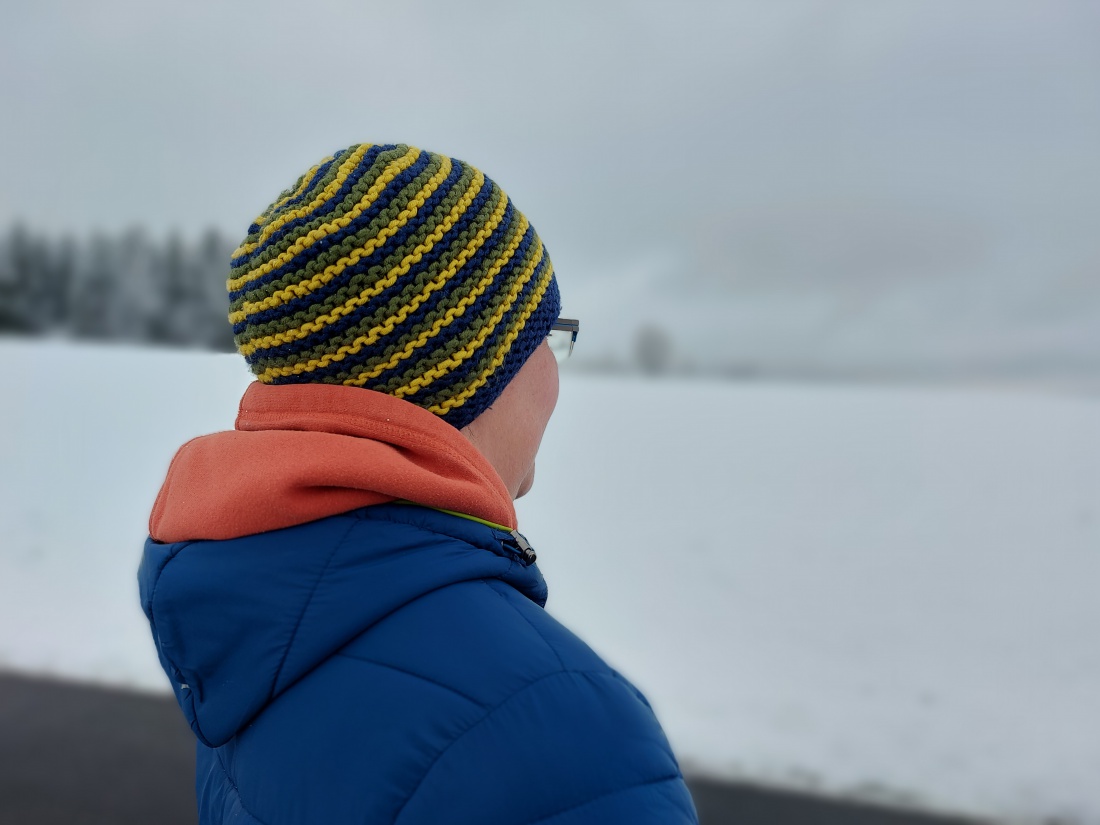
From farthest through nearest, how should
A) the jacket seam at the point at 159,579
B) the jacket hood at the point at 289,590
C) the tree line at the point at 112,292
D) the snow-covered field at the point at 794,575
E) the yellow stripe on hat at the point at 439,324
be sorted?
the tree line at the point at 112,292
the snow-covered field at the point at 794,575
the yellow stripe on hat at the point at 439,324
the jacket seam at the point at 159,579
the jacket hood at the point at 289,590

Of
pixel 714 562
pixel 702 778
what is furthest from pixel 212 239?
pixel 702 778

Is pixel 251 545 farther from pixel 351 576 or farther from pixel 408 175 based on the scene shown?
pixel 408 175

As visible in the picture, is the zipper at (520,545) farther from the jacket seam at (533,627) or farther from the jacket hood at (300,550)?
the jacket seam at (533,627)

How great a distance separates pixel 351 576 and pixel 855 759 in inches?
143

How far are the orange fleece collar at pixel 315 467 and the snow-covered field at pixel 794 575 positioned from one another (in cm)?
99

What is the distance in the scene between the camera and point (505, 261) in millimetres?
1187

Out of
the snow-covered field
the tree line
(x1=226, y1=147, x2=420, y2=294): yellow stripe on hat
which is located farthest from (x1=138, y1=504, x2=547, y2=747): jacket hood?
the tree line

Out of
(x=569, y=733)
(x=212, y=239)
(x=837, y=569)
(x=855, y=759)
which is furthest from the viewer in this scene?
(x=212, y=239)

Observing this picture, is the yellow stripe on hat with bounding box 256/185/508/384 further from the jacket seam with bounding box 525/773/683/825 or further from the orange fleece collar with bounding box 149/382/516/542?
the jacket seam with bounding box 525/773/683/825

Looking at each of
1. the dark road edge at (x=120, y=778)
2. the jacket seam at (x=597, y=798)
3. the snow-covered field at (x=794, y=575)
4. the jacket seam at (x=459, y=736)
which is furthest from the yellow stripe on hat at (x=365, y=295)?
the dark road edge at (x=120, y=778)

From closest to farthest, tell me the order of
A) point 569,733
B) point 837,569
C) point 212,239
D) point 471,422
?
1. point 569,733
2. point 471,422
3. point 837,569
4. point 212,239

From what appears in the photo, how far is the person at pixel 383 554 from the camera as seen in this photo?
78 centimetres

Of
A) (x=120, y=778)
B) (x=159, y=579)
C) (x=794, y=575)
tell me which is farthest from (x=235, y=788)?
(x=794, y=575)

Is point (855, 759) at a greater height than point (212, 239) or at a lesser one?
greater
